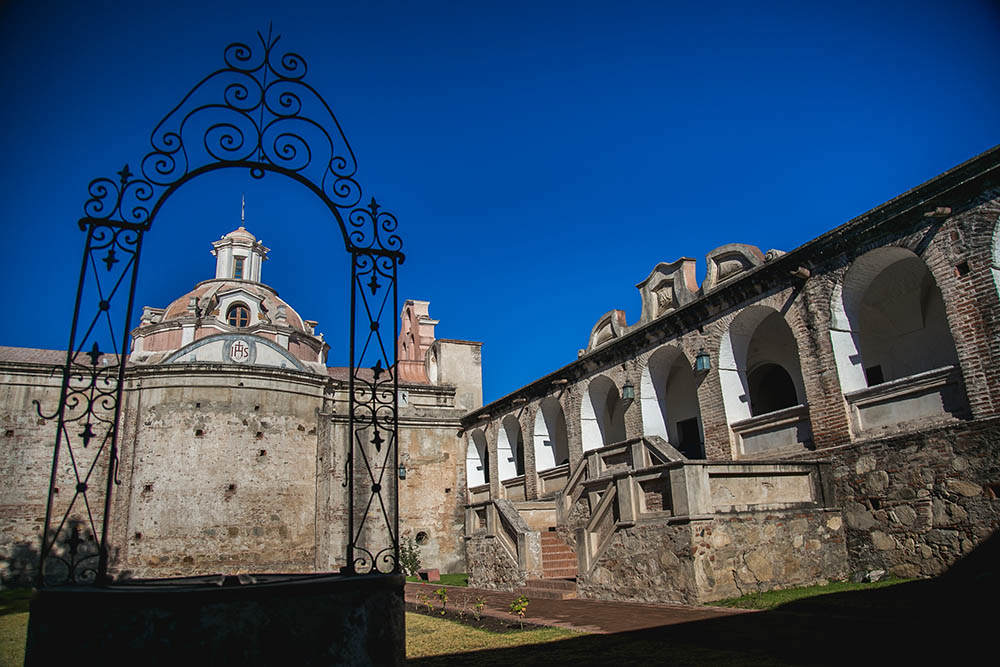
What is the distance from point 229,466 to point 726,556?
18455mm

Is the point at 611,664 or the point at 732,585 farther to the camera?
the point at 732,585

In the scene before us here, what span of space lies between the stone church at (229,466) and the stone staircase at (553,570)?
11367mm

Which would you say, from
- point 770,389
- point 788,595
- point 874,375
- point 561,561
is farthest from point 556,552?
point 874,375

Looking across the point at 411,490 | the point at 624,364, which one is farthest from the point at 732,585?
the point at 411,490

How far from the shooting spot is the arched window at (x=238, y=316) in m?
34.7

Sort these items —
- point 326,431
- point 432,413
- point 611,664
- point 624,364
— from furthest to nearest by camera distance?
1. point 432,413
2. point 326,431
3. point 624,364
4. point 611,664

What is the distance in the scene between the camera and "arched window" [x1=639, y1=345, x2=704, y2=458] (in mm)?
17812

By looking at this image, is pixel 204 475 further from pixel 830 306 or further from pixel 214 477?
pixel 830 306

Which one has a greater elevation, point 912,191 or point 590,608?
point 912,191

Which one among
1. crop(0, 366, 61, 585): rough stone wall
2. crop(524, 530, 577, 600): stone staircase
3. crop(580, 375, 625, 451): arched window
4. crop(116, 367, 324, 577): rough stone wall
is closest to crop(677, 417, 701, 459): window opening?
crop(580, 375, 625, 451): arched window

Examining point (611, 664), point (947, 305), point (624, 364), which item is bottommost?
point (611, 664)

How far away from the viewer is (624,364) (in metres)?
18.7

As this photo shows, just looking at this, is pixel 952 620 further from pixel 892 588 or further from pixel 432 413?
pixel 432 413

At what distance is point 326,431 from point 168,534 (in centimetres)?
630
